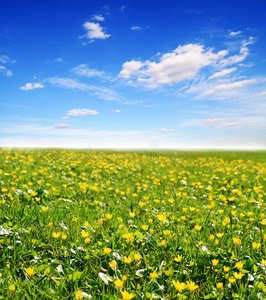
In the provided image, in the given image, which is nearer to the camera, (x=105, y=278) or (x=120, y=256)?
(x=105, y=278)

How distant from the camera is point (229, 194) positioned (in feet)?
20.8

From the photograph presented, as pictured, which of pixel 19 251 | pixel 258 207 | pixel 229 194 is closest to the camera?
pixel 19 251

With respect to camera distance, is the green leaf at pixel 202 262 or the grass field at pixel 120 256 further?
the green leaf at pixel 202 262

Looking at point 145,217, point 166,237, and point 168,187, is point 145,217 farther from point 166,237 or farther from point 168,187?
point 168,187

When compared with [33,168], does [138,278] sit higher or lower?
lower

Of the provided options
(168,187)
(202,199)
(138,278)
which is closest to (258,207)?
(202,199)

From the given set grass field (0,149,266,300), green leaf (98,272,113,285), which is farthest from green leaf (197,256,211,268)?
green leaf (98,272,113,285)

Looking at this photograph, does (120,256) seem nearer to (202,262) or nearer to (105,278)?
(105,278)

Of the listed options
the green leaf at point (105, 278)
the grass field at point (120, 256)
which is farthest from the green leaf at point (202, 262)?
the green leaf at point (105, 278)

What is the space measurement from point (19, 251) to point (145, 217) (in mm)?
1903

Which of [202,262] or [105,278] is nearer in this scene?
[105,278]

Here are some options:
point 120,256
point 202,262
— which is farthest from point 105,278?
point 202,262

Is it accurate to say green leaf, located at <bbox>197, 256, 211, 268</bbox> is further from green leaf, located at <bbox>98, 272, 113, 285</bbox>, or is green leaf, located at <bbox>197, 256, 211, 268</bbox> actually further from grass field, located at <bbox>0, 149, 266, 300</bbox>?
green leaf, located at <bbox>98, 272, 113, 285</bbox>

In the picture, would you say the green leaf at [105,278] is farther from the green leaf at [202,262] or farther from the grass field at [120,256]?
the green leaf at [202,262]
